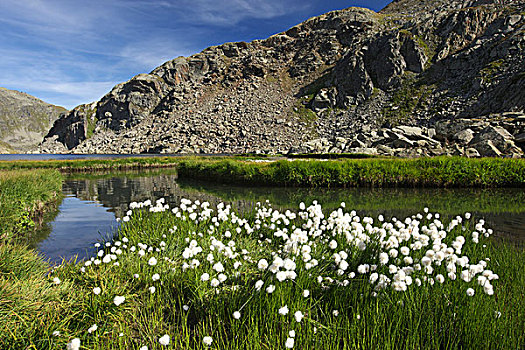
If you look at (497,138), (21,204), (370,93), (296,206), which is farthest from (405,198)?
(370,93)

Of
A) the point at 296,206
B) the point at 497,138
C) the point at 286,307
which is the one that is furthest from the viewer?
the point at 497,138

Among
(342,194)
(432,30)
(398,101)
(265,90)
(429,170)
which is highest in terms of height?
(432,30)

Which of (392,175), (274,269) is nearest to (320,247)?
(274,269)

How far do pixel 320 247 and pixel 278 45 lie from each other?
8421 inches

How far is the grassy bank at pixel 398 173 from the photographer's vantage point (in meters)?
21.3

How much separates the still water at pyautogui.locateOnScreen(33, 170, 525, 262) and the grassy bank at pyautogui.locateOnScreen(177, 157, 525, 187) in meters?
Answer: 1.10

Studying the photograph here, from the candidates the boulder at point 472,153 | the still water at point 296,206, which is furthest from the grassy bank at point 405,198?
the boulder at point 472,153

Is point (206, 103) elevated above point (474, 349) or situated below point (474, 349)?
above

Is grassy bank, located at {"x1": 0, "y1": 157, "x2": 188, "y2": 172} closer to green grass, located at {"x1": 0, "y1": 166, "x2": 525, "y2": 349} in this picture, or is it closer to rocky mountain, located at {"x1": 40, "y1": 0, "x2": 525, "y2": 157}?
rocky mountain, located at {"x1": 40, "y1": 0, "x2": 525, "y2": 157}

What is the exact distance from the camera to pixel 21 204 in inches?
467

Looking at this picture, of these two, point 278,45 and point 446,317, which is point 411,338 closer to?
point 446,317

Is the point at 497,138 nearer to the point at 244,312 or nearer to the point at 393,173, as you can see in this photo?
the point at 393,173

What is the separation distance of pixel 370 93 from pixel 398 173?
388ft

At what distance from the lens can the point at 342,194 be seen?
1986 cm
